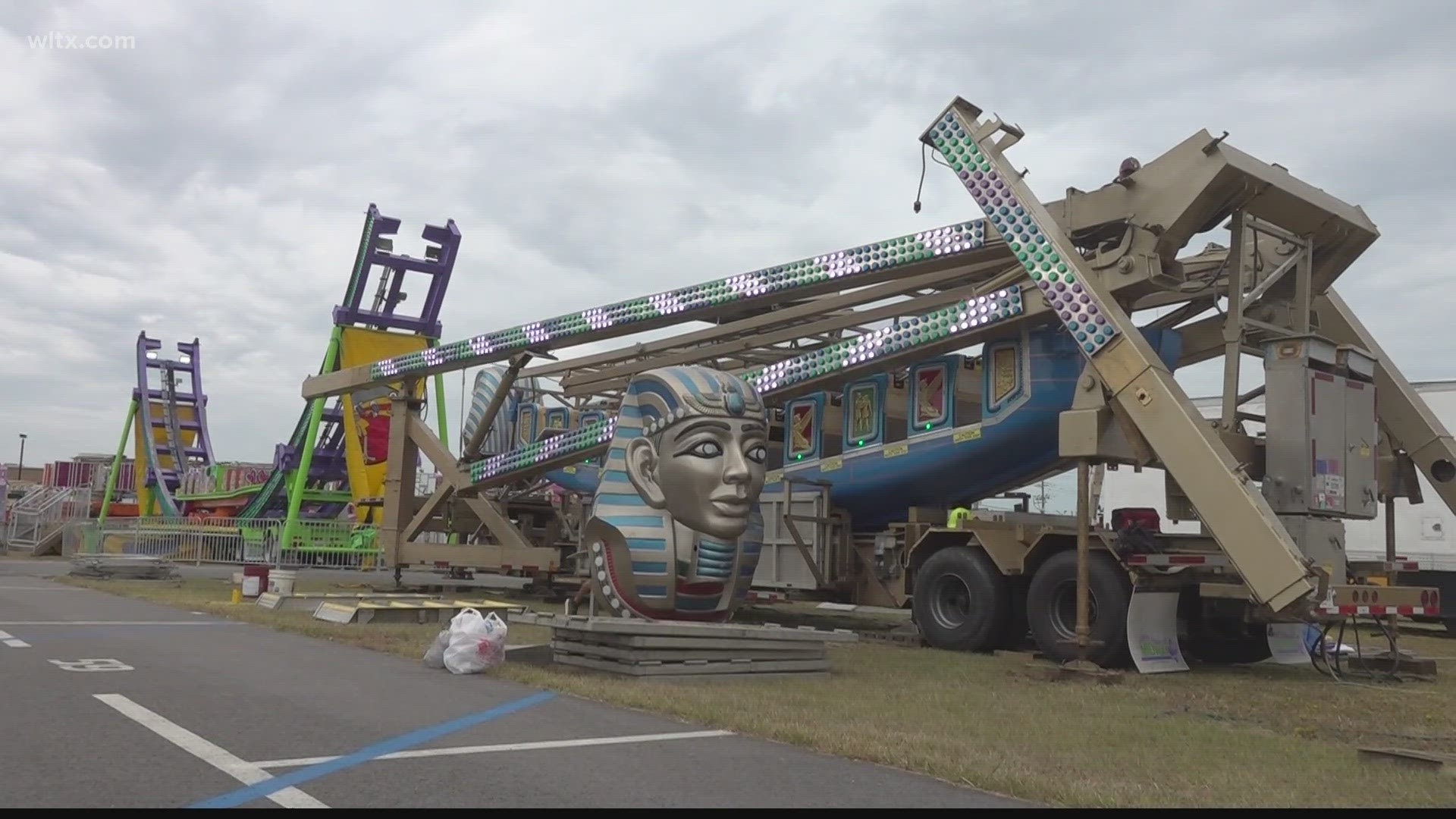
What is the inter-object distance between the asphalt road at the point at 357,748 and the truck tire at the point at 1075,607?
17.5 feet

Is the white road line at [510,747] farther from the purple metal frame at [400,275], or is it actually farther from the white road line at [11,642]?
the purple metal frame at [400,275]

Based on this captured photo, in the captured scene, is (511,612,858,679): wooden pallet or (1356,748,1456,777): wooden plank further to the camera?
(511,612,858,679): wooden pallet

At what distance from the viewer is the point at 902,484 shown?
47.4ft

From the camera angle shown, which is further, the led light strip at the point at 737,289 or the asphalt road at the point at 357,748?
the led light strip at the point at 737,289

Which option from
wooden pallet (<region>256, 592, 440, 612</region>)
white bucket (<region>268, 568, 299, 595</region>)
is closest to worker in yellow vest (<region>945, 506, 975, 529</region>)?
wooden pallet (<region>256, 592, 440, 612</region>)

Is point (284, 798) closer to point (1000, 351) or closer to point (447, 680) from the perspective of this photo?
point (447, 680)

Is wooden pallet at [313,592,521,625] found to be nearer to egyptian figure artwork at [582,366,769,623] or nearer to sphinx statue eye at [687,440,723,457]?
egyptian figure artwork at [582,366,769,623]

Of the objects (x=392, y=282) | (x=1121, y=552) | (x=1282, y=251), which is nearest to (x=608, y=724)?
(x=1121, y=552)

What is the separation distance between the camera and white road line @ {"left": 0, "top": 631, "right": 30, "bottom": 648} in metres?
10.4

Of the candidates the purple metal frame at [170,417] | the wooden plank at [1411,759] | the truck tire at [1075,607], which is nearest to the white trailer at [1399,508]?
the truck tire at [1075,607]

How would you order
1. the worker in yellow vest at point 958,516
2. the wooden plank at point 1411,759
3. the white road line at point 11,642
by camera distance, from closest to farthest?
the wooden plank at point 1411,759, the white road line at point 11,642, the worker in yellow vest at point 958,516

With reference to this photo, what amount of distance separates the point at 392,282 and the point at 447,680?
26.4 meters

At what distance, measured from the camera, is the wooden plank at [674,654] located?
30.0 feet

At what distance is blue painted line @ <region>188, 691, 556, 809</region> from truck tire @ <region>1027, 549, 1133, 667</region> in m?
5.51
